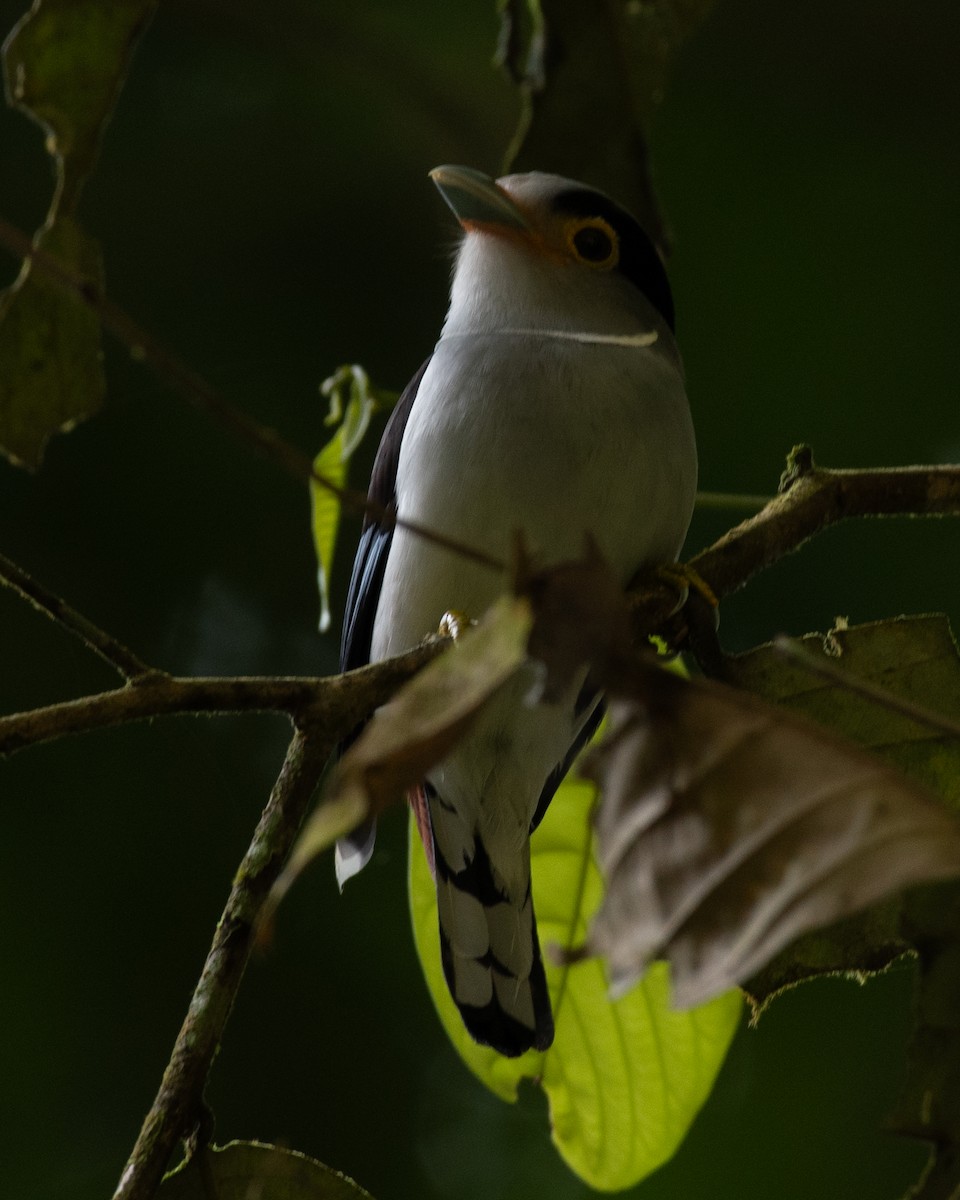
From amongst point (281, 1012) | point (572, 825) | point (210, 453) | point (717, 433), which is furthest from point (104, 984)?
point (717, 433)

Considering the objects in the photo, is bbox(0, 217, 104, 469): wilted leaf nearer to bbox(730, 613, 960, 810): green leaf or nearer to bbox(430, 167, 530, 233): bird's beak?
bbox(430, 167, 530, 233): bird's beak

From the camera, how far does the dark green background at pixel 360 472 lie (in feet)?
11.2

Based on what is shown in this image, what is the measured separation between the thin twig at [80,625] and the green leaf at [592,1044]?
90 cm

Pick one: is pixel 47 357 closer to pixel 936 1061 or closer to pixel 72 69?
pixel 72 69

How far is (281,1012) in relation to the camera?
142 inches

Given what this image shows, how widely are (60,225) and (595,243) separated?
3.18ft

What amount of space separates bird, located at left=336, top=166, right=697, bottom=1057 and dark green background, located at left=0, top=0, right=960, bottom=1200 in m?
1.06

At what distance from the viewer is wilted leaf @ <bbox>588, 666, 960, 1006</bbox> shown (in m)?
0.84

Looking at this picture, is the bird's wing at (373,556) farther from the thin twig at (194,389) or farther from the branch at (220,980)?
the thin twig at (194,389)

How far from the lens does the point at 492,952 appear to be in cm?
216

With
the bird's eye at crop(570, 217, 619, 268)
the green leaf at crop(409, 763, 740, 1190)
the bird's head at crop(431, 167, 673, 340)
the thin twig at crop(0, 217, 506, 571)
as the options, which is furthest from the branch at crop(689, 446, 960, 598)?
the thin twig at crop(0, 217, 506, 571)

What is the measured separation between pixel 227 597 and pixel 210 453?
43cm

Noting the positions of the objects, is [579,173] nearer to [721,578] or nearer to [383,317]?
[721,578]

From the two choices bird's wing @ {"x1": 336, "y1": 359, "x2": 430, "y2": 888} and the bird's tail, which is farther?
bird's wing @ {"x1": 336, "y1": 359, "x2": 430, "y2": 888}
